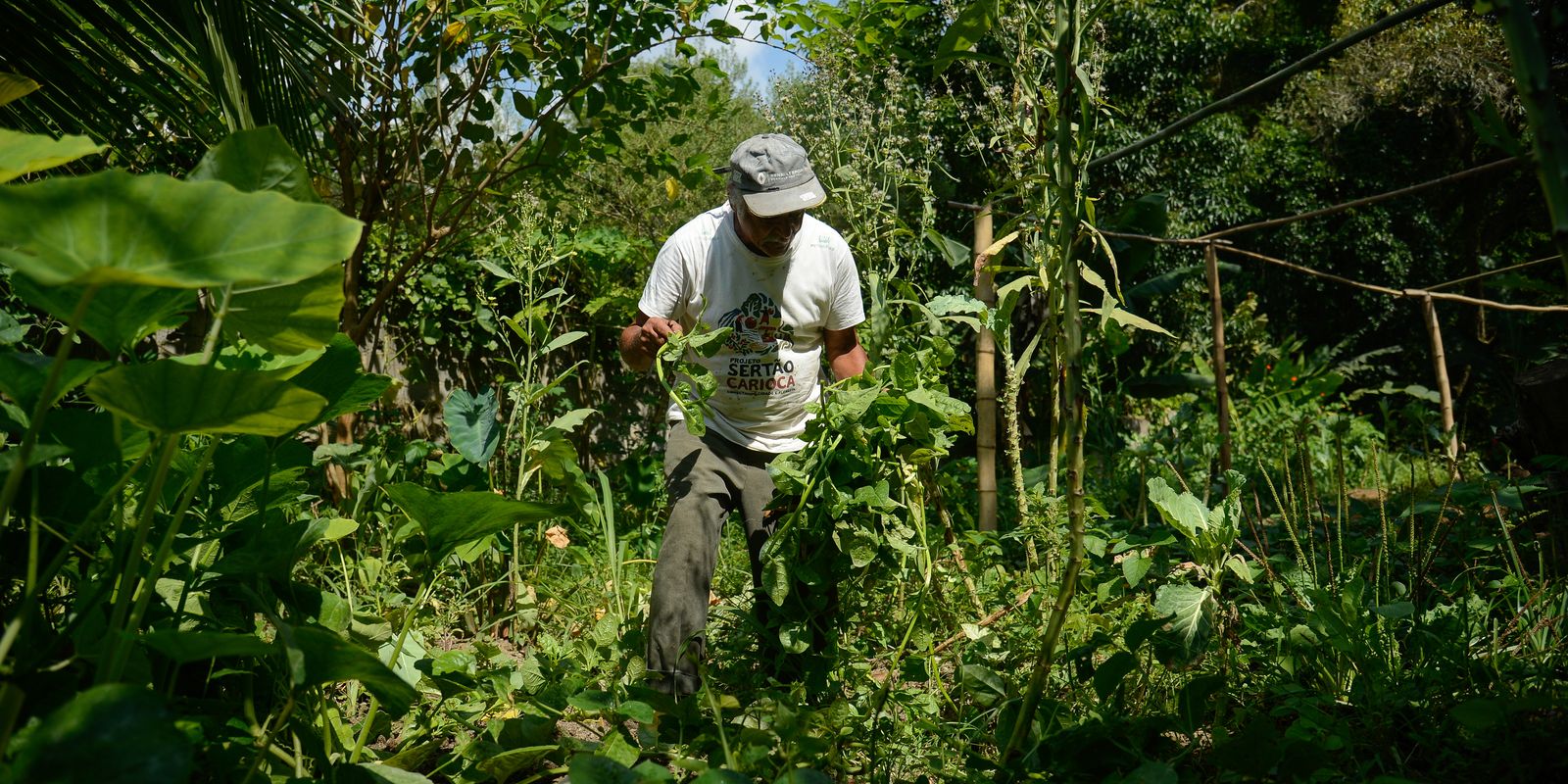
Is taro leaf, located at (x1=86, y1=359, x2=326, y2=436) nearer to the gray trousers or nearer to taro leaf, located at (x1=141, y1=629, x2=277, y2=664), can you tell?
taro leaf, located at (x1=141, y1=629, x2=277, y2=664)

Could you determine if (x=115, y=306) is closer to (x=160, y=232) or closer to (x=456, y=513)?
(x=160, y=232)

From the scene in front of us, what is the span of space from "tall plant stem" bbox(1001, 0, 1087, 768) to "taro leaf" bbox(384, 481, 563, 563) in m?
0.73

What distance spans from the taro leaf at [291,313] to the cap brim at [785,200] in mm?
1132

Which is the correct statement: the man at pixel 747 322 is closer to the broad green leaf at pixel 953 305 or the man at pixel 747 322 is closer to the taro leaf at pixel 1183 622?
the broad green leaf at pixel 953 305

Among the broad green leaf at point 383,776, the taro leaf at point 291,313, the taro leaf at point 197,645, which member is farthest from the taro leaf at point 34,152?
the broad green leaf at point 383,776

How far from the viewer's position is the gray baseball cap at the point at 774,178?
223cm

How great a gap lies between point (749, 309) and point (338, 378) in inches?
43.6

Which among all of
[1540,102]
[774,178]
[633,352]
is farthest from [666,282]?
[1540,102]

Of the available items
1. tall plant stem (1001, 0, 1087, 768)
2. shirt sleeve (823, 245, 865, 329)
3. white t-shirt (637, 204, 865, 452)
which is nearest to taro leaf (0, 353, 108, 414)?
tall plant stem (1001, 0, 1087, 768)

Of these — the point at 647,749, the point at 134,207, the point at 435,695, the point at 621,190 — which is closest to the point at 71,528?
the point at 134,207

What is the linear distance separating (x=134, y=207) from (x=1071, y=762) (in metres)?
1.41

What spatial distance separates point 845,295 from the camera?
2.54 metres

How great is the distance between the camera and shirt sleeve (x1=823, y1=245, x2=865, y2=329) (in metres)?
2.52

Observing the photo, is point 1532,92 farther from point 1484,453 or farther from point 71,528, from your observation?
point 1484,453
